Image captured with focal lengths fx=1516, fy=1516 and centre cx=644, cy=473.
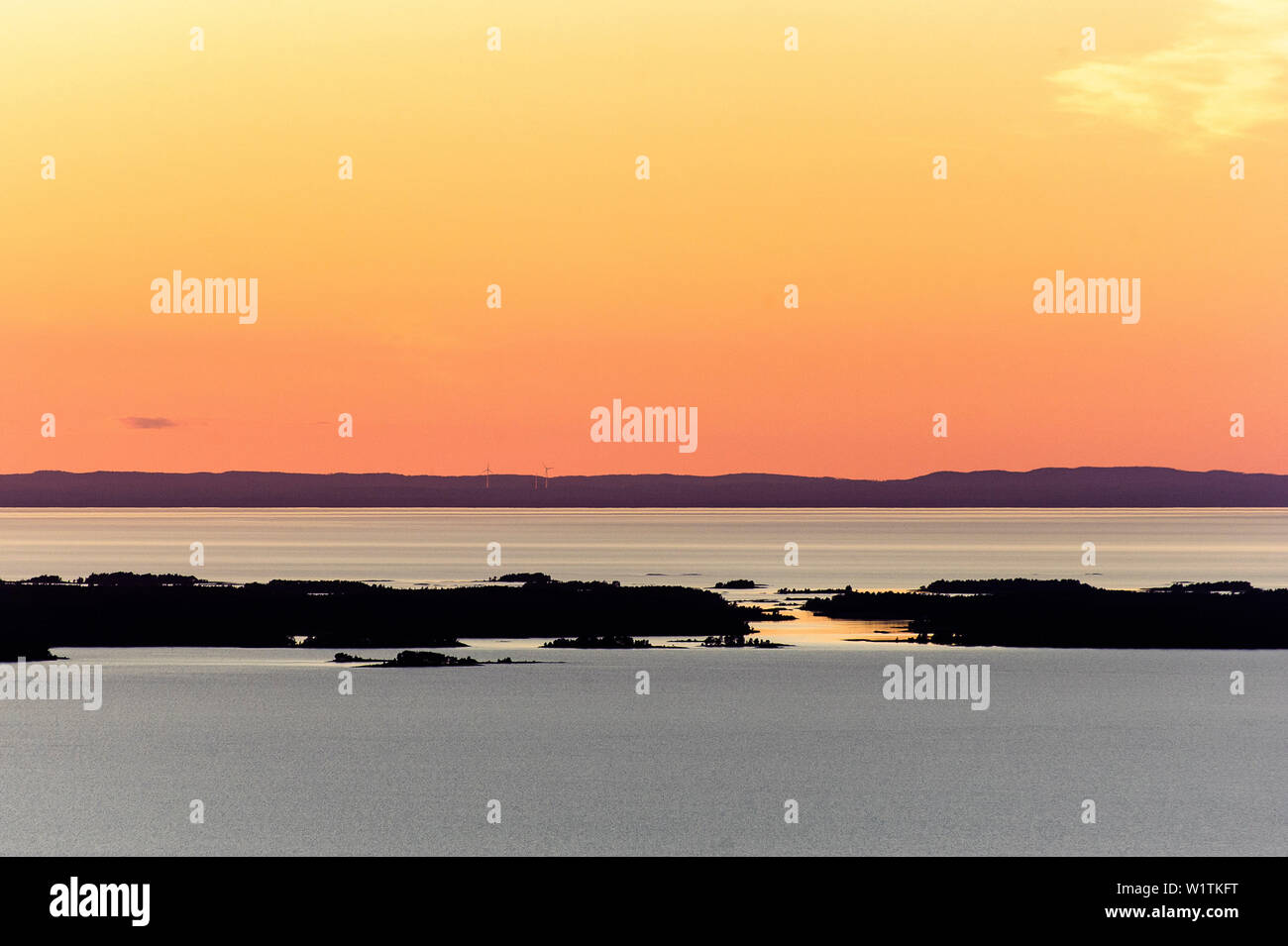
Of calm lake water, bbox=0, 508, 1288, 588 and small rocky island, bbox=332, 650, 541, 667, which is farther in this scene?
calm lake water, bbox=0, 508, 1288, 588

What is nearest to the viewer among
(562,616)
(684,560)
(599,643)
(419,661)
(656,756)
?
(656,756)

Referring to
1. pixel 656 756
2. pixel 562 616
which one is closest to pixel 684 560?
pixel 562 616

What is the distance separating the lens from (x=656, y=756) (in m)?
33.3

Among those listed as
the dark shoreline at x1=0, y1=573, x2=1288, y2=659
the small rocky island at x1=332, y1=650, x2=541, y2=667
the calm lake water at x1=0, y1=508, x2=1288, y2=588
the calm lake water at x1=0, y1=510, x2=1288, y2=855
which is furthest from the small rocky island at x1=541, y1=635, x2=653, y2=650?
the calm lake water at x1=0, y1=508, x2=1288, y2=588

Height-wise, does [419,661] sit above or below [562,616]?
below

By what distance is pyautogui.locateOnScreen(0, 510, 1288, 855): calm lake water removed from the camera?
87.4ft

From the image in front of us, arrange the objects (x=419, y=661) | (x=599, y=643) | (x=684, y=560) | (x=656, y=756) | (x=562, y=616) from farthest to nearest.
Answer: (x=684, y=560) < (x=562, y=616) < (x=599, y=643) < (x=419, y=661) < (x=656, y=756)

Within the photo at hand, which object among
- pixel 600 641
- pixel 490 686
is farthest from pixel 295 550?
pixel 490 686

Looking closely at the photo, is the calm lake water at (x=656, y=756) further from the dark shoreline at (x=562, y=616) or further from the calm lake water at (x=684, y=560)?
the calm lake water at (x=684, y=560)

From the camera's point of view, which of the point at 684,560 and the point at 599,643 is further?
the point at 684,560

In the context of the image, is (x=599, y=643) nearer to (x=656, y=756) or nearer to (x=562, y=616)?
(x=562, y=616)

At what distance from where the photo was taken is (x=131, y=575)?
8700 centimetres

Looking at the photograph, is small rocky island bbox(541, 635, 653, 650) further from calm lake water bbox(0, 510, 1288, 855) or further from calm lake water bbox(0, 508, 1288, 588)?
calm lake water bbox(0, 508, 1288, 588)
